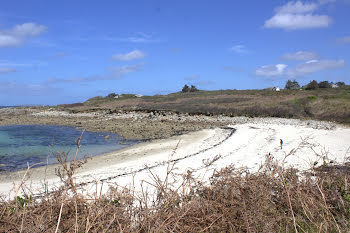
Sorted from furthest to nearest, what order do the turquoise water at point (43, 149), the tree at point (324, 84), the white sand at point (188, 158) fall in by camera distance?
the tree at point (324, 84) < the turquoise water at point (43, 149) < the white sand at point (188, 158)

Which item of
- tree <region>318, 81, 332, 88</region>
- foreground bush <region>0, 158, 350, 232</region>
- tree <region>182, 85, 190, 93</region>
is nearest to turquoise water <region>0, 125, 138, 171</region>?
foreground bush <region>0, 158, 350, 232</region>

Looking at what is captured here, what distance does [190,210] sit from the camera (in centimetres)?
308

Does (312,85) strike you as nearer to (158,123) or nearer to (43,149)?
(158,123)

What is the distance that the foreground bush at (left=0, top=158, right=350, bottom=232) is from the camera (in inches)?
Result: 108

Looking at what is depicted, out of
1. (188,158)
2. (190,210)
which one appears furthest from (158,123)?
(190,210)

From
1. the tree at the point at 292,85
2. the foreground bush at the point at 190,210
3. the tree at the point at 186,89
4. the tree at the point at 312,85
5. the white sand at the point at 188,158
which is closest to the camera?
the foreground bush at the point at 190,210

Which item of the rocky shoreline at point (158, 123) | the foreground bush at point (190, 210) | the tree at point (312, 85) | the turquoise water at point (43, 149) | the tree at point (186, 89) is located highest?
the tree at point (186, 89)

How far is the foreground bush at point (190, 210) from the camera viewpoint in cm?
274

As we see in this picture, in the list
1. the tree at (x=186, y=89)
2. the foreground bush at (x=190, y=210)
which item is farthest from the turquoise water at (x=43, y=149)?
the tree at (x=186, y=89)

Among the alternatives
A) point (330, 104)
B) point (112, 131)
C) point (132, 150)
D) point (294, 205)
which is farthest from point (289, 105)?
point (294, 205)

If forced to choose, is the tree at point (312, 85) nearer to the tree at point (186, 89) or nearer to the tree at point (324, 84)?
the tree at point (324, 84)

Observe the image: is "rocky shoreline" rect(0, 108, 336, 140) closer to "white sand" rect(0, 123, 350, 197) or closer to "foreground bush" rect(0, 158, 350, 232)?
"white sand" rect(0, 123, 350, 197)

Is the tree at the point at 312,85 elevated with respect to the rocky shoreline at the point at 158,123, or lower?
elevated

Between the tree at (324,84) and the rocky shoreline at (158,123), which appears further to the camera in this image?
the tree at (324,84)
